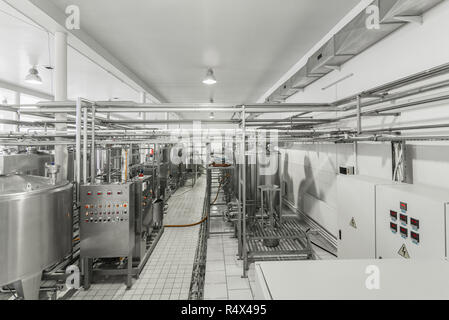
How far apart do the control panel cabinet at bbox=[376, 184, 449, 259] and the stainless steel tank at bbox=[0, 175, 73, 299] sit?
2.85 metres

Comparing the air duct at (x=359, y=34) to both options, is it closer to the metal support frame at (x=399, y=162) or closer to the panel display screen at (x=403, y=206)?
the metal support frame at (x=399, y=162)

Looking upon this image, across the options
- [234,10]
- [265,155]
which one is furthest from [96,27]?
[265,155]

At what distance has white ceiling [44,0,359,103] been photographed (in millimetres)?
2674

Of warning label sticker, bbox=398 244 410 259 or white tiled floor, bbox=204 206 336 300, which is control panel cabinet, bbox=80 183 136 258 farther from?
warning label sticker, bbox=398 244 410 259

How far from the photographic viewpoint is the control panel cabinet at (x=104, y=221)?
238 cm

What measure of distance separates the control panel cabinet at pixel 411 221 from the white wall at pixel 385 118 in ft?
0.96

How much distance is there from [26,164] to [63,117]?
47.5 inches

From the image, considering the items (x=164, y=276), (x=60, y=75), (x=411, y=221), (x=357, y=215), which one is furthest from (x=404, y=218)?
(x=60, y=75)

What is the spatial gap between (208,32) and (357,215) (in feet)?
9.66

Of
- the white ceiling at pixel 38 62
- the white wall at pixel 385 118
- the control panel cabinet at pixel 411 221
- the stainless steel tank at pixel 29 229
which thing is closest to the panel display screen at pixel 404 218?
the control panel cabinet at pixel 411 221

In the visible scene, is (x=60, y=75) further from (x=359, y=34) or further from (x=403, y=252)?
(x=403, y=252)

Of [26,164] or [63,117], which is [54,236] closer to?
[63,117]

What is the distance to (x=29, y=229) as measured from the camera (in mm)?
1884
